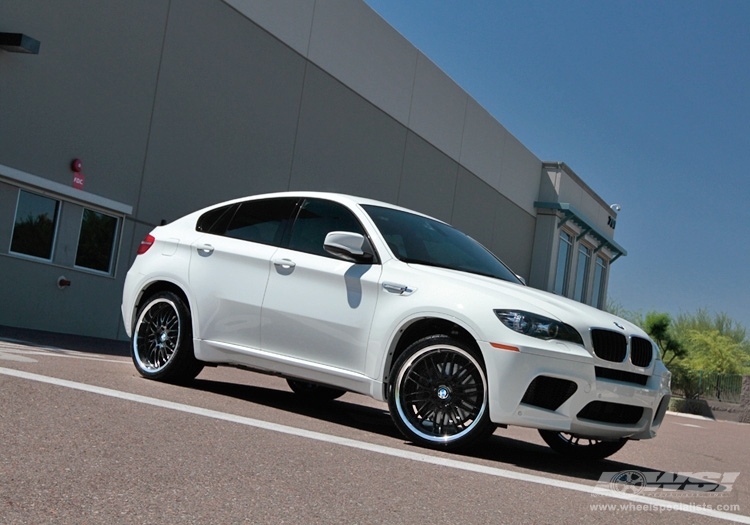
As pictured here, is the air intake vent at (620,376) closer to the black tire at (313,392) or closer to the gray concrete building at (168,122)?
the black tire at (313,392)

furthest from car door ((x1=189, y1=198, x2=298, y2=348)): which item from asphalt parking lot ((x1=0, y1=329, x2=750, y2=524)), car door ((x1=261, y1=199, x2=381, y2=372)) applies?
asphalt parking lot ((x1=0, y1=329, x2=750, y2=524))

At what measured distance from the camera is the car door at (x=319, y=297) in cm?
673

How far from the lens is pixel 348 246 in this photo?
6.76 metres

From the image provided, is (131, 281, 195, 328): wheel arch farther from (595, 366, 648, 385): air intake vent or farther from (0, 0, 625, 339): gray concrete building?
(0, 0, 625, 339): gray concrete building

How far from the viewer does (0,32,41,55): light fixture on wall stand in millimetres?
14281

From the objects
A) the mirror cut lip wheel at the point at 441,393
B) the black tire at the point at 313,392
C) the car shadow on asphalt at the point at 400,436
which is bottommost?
the car shadow on asphalt at the point at 400,436

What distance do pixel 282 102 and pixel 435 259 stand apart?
15.1 meters

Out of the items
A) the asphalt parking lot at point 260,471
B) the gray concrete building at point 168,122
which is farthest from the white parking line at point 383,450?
the gray concrete building at point 168,122

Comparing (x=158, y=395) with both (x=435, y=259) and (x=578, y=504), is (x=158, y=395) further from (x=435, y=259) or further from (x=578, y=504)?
(x=578, y=504)

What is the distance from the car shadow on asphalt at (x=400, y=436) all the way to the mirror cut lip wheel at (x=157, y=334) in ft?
1.12

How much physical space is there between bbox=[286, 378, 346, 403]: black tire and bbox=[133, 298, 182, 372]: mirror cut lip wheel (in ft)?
4.05

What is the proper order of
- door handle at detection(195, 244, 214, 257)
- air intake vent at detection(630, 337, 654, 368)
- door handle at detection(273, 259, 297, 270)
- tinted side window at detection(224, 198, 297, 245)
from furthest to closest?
1. door handle at detection(195, 244, 214, 257)
2. tinted side window at detection(224, 198, 297, 245)
3. door handle at detection(273, 259, 297, 270)
4. air intake vent at detection(630, 337, 654, 368)

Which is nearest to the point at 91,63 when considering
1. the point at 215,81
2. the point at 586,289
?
the point at 215,81

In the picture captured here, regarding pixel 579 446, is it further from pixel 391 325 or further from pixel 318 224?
pixel 318 224
